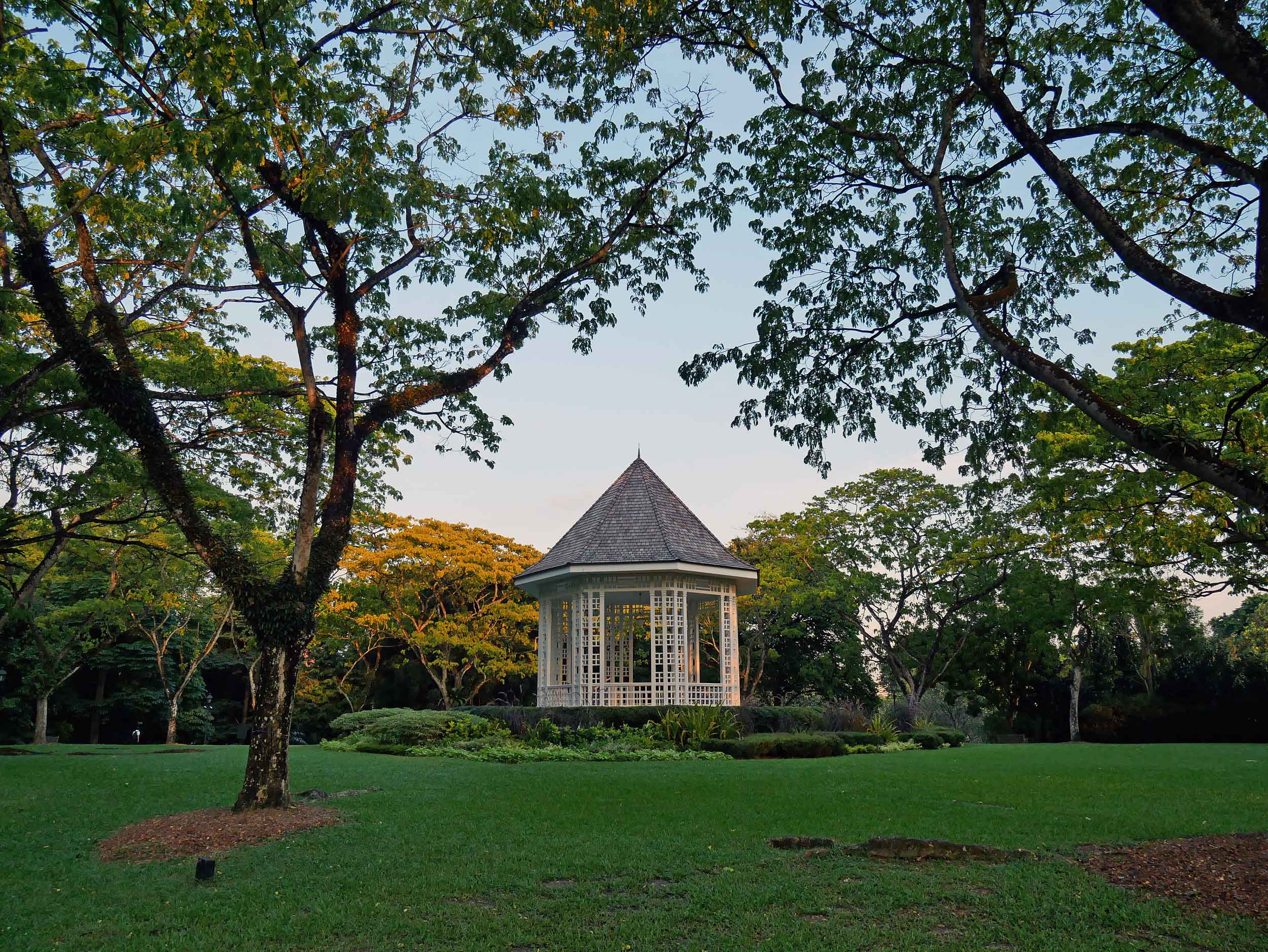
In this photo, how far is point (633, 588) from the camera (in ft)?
64.9

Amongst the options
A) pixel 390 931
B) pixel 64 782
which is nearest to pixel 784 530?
pixel 64 782

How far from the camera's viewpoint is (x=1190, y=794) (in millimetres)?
9812

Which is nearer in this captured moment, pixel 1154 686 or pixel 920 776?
pixel 920 776

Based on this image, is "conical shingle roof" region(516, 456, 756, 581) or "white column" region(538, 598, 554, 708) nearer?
"conical shingle roof" region(516, 456, 756, 581)

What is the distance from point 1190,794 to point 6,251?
14249 millimetres

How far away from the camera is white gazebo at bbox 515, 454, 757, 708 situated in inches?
757

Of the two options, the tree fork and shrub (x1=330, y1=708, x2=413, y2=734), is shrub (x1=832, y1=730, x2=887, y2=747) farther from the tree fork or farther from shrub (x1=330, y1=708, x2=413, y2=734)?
the tree fork

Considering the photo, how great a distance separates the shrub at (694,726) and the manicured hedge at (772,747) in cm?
58

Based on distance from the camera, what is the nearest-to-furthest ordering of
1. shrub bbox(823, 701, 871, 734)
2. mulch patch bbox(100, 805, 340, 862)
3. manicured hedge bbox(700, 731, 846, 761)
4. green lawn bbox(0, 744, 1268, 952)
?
green lawn bbox(0, 744, 1268, 952) → mulch patch bbox(100, 805, 340, 862) → manicured hedge bbox(700, 731, 846, 761) → shrub bbox(823, 701, 871, 734)

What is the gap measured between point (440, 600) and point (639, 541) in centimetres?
1264

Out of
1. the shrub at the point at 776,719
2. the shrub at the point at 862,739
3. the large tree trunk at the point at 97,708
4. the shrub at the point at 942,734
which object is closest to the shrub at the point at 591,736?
the shrub at the point at 776,719

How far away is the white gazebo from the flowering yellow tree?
7.21 metres

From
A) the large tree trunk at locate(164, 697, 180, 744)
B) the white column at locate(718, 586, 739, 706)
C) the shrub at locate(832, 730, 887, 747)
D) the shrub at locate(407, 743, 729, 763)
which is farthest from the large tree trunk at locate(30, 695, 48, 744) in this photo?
the shrub at locate(832, 730, 887, 747)

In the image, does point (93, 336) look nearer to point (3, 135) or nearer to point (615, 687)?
point (3, 135)
